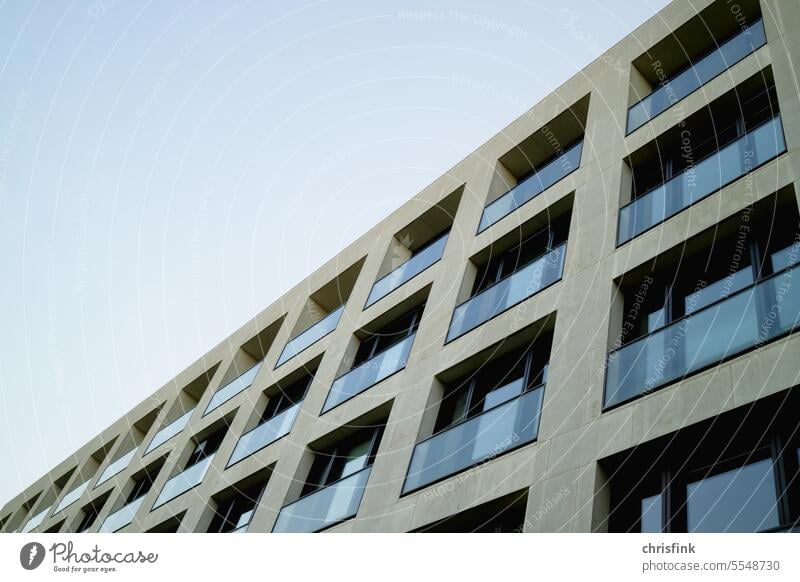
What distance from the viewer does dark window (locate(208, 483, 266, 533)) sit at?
18.9 meters

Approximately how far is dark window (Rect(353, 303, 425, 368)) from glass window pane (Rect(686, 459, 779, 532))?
952 centimetres

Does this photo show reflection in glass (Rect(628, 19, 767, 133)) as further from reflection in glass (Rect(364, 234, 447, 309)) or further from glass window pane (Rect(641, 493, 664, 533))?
glass window pane (Rect(641, 493, 664, 533))

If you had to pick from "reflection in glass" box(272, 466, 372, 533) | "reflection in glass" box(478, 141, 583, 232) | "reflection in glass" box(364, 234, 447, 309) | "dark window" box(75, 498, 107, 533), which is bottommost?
"reflection in glass" box(272, 466, 372, 533)

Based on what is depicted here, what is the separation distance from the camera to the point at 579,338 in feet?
39.6

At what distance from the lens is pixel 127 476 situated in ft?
89.8

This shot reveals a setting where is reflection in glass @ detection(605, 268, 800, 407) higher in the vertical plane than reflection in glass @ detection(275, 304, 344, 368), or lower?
lower

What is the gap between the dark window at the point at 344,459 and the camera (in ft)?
52.1

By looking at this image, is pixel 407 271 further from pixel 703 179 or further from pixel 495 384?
pixel 703 179

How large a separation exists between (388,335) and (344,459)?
373 centimetres

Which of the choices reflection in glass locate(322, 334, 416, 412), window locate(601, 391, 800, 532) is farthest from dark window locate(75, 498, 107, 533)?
window locate(601, 391, 800, 532)
